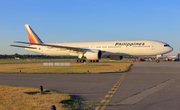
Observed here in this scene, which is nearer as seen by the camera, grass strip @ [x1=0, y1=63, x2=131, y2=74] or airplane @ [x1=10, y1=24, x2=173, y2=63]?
grass strip @ [x1=0, y1=63, x2=131, y2=74]

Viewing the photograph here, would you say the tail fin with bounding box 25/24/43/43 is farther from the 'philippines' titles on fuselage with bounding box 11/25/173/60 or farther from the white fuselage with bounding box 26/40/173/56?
the white fuselage with bounding box 26/40/173/56

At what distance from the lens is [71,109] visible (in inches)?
203

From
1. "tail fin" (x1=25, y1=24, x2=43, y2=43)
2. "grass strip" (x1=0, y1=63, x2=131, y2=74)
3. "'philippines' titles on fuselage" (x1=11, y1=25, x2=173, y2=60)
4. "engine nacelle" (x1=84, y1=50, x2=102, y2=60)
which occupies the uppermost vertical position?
"tail fin" (x1=25, y1=24, x2=43, y2=43)

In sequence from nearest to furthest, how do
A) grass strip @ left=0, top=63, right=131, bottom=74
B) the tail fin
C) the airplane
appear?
grass strip @ left=0, top=63, right=131, bottom=74 → the airplane → the tail fin

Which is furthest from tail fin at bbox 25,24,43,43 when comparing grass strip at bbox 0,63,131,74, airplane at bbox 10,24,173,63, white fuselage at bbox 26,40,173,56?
grass strip at bbox 0,63,131,74

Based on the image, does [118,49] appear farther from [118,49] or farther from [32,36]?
[32,36]

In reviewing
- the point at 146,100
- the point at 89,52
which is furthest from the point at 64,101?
the point at 89,52

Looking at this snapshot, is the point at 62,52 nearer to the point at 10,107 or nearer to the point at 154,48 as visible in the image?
the point at 154,48

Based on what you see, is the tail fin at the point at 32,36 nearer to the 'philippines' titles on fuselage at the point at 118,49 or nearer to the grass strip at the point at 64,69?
the 'philippines' titles on fuselage at the point at 118,49

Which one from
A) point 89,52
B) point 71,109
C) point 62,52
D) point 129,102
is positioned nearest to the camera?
point 71,109

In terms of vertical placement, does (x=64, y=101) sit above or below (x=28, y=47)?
below

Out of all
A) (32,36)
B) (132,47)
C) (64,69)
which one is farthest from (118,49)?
(32,36)

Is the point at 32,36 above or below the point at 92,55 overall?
above

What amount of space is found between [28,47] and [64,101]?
39.2 meters
